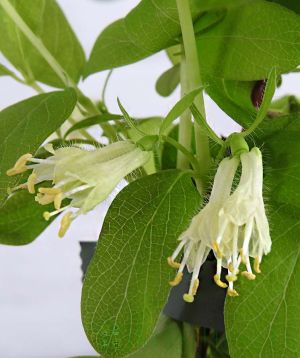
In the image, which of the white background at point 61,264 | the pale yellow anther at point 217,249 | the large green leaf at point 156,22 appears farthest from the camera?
the white background at point 61,264

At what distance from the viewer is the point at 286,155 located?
370mm

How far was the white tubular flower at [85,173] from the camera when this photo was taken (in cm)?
30

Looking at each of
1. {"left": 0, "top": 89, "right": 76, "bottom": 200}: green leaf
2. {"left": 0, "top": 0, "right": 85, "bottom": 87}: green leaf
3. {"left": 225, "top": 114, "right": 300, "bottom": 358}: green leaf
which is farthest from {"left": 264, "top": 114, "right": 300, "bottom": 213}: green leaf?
{"left": 0, "top": 0, "right": 85, "bottom": 87}: green leaf

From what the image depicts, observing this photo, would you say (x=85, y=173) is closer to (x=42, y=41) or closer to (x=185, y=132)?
(x=185, y=132)

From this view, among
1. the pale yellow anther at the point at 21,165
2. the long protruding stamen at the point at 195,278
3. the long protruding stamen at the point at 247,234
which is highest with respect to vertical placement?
the pale yellow anther at the point at 21,165

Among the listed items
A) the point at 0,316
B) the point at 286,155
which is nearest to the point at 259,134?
the point at 286,155

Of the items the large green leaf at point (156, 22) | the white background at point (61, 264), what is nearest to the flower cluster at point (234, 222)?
the large green leaf at point (156, 22)

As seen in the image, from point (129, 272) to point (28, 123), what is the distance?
0.09 metres

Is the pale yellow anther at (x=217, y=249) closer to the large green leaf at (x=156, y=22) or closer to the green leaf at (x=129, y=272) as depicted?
the green leaf at (x=129, y=272)

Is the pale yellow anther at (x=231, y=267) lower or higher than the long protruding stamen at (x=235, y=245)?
lower

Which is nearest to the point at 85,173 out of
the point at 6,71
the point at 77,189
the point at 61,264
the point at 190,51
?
the point at 77,189

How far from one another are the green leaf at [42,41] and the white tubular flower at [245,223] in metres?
0.26

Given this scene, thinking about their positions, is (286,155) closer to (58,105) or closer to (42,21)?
(58,105)

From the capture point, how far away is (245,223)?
29 centimetres
